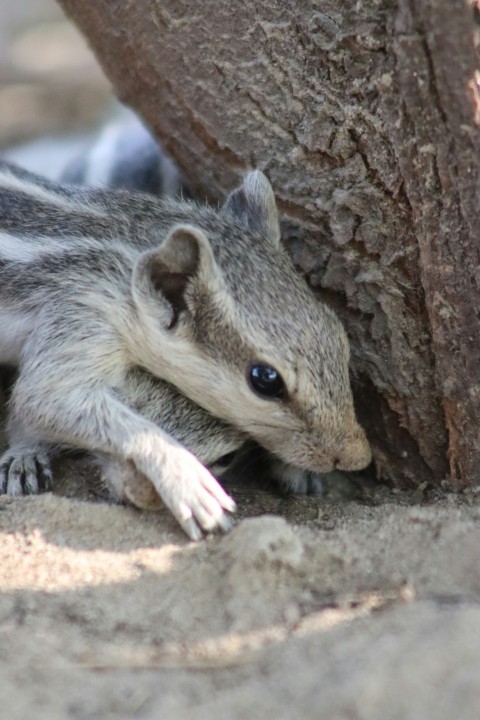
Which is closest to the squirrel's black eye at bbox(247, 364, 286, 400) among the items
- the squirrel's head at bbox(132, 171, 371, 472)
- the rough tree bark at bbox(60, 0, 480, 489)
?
the squirrel's head at bbox(132, 171, 371, 472)

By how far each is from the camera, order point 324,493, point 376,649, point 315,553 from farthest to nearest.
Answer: point 324,493 → point 315,553 → point 376,649

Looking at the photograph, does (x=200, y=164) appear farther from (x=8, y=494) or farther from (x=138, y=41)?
(x=8, y=494)

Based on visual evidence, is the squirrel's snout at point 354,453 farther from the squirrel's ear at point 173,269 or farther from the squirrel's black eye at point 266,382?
the squirrel's ear at point 173,269

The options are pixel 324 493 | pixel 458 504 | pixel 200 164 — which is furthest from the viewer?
pixel 200 164

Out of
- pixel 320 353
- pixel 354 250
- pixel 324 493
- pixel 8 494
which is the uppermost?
pixel 354 250

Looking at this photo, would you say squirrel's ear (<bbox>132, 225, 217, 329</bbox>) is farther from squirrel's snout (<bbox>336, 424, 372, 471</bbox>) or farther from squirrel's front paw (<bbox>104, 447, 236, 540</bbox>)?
squirrel's snout (<bbox>336, 424, 372, 471</bbox>)

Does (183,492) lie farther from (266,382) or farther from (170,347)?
(170,347)

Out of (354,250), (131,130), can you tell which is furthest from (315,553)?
(131,130)

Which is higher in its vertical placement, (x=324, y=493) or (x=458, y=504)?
(x=458, y=504)
